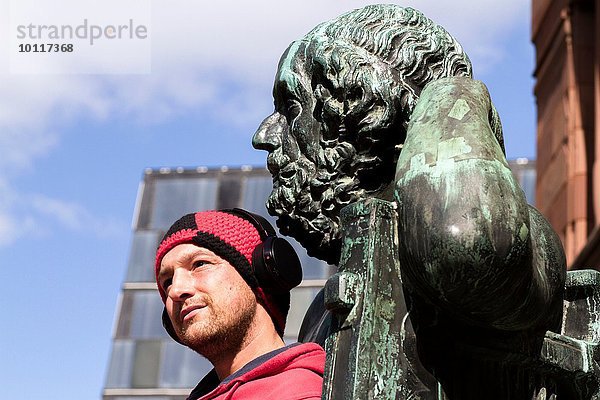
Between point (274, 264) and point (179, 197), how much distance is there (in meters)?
28.2

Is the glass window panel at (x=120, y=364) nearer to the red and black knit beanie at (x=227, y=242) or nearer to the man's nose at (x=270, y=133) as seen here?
the red and black knit beanie at (x=227, y=242)

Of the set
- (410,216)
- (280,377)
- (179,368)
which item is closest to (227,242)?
(280,377)

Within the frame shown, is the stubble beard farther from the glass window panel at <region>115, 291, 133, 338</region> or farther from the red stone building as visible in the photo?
the glass window panel at <region>115, 291, 133, 338</region>

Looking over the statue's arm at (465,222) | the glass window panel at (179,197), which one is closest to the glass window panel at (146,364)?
the glass window panel at (179,197)

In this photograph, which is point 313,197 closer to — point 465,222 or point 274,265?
point 274,265

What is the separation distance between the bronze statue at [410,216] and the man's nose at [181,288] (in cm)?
28

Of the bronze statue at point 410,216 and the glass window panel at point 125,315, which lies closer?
the bronze statue at point 410,216

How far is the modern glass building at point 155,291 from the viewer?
91.5 ft

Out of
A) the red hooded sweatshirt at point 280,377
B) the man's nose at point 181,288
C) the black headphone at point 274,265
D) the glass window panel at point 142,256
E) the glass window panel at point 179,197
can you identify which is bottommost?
the red hooded sweatshirt at point 280,377

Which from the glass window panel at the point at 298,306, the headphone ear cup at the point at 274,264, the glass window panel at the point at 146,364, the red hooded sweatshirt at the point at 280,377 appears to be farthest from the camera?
the glass window panel at the point at 146,364

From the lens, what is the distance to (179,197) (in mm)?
31141

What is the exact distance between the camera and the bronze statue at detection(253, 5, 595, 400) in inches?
97.2

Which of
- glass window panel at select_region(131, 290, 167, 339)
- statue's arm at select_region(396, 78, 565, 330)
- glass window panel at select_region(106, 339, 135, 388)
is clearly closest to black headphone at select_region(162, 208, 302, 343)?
statue's arm at select_region(396, 78, 565, 330)

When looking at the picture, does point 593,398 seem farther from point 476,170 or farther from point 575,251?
point 575,251
